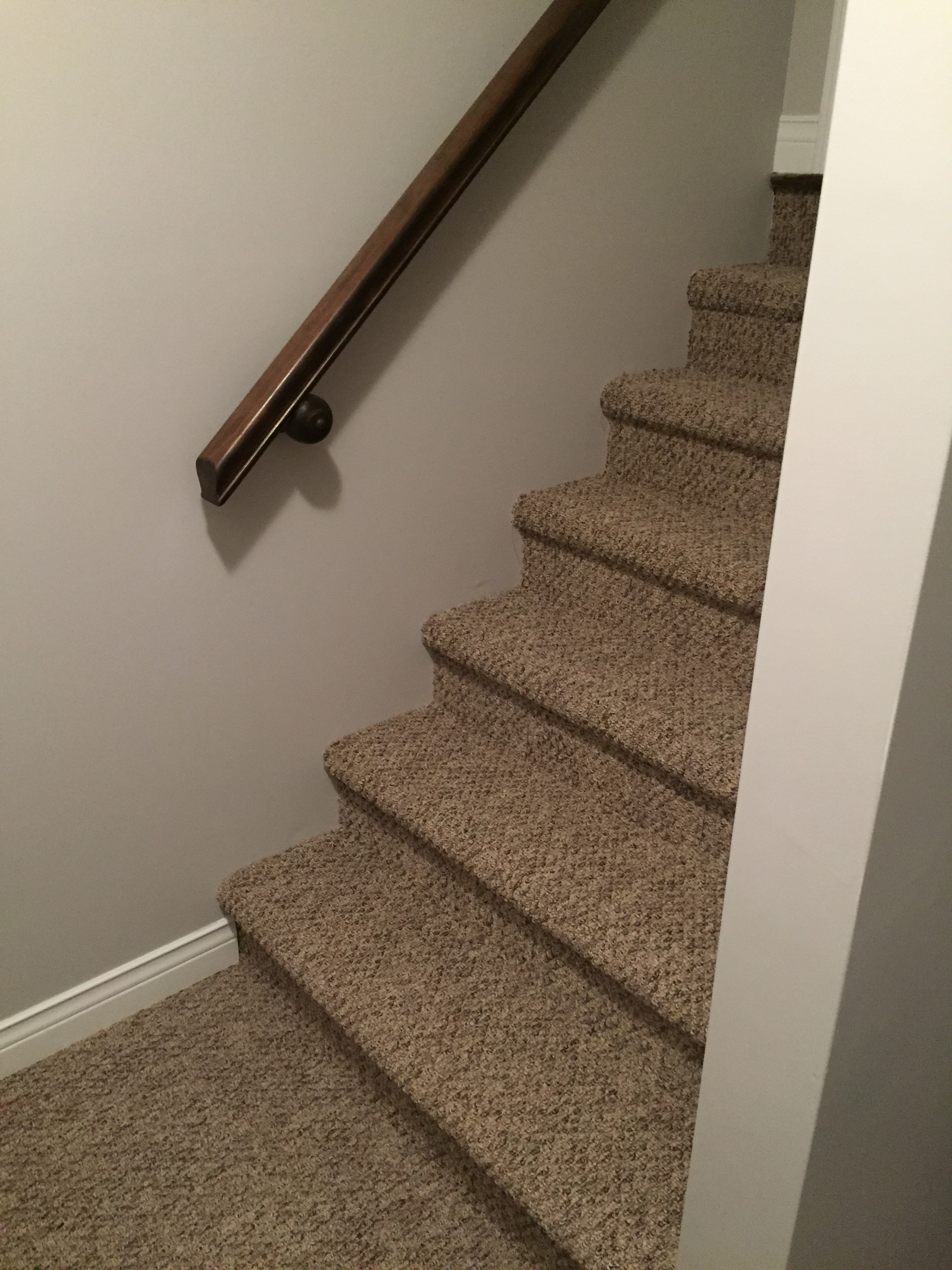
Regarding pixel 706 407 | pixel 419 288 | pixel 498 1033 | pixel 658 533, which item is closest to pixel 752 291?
pixel 706 407

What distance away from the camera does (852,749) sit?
70 cm

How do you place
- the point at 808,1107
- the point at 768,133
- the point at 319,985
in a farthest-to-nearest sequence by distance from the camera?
the point at 768,133
the point at 319,985
the point at 808,1107

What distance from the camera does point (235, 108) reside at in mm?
1229

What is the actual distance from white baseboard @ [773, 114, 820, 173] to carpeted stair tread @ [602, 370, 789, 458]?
1.57 ft

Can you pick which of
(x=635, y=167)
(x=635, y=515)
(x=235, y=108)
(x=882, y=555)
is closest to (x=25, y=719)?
(x=235, y=108)

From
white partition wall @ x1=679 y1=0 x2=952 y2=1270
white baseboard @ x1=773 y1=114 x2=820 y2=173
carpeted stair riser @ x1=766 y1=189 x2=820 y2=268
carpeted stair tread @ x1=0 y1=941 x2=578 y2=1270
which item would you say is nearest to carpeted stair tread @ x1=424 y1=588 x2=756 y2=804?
white partition wall @ x1=679 y1=0 x2=952 y2=1270

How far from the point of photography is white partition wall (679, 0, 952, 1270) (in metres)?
0.60

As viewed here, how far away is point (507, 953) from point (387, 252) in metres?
1.03

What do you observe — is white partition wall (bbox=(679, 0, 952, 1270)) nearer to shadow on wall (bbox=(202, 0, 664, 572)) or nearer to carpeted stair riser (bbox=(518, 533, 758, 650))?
carpeted stair riser (bbox=(518, 533, 758, 650))

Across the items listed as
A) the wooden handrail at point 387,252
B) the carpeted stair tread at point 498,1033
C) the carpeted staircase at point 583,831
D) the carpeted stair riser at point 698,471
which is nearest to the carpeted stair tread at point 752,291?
the carpeted staircase at point 583,831

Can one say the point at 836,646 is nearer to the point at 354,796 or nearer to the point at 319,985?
the point at 319,985

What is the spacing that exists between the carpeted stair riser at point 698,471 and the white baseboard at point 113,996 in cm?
111

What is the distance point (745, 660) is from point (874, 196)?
964 millimetres

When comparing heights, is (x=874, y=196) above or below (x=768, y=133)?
below
